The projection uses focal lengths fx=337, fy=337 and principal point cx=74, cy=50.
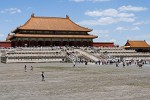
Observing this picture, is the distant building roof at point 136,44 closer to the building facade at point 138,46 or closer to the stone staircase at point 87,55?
the building facade at point 138,46

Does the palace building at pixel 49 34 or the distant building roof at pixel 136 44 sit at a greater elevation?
the palace building at pixel 49 34

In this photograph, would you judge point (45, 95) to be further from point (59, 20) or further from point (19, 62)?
point (59, 20)

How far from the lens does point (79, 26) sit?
341 feet

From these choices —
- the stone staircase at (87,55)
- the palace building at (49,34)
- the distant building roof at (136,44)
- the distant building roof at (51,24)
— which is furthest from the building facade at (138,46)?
the stone staircase at (87,55)

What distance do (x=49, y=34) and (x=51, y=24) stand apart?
16.7ft

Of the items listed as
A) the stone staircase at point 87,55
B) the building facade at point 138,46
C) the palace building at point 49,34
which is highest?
the palace building at point 49,34

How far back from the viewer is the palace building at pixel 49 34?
3696 inches

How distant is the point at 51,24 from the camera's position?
101562 millimetres

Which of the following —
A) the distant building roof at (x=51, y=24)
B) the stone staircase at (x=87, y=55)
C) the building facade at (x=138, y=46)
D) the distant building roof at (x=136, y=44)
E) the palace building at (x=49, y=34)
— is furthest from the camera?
the distant building roof at (x=136, y=44)

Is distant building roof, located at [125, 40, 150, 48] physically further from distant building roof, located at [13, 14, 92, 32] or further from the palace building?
distant building roof, located at [13, 14, 92, 32]

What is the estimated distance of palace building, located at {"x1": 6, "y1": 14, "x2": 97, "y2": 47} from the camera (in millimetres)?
93875

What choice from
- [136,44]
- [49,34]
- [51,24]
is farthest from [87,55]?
[136,44]

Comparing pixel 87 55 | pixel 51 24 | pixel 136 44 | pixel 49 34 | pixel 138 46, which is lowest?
pixel 87 55

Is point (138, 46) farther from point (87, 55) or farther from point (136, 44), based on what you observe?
point (87, 55)
